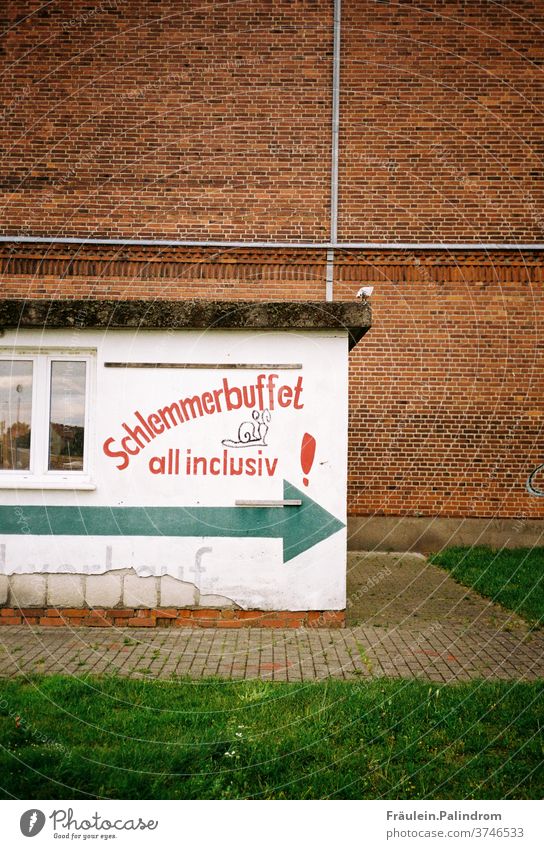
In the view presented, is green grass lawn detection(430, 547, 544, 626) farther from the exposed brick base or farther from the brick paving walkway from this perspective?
the exposed brick base

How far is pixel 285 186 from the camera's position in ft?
41.7

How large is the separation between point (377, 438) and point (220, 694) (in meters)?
8.03

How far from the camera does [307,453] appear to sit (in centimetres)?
695

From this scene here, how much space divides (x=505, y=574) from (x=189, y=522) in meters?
5.14

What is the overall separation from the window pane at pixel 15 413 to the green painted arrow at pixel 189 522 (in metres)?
0.53

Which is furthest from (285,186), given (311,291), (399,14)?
(399,14)

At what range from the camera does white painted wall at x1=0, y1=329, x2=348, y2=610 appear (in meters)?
6.80

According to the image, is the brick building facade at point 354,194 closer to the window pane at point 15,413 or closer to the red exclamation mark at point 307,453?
the red exclamation mark at point 307,453

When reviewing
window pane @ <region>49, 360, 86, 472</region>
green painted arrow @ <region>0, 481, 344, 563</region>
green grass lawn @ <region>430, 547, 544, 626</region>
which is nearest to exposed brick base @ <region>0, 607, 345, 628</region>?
green painted arrow @ <region>0, 481, 344, 563</region>

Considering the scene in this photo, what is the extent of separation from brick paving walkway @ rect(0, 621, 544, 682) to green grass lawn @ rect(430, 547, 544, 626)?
120 centimetres

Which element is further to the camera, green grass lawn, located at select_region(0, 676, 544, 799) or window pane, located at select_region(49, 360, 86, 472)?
window pane, located at select_region(49, 360, 86, 472)

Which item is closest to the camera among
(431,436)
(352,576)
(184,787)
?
(184,787)

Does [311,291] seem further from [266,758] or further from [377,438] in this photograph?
[266,758]

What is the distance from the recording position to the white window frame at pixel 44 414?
273 inches
